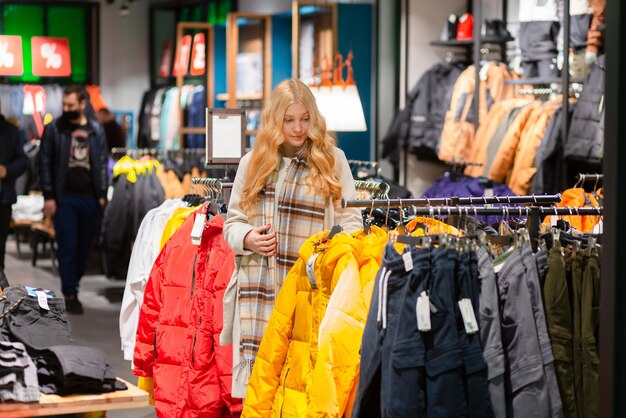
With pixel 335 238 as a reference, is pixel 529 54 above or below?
above

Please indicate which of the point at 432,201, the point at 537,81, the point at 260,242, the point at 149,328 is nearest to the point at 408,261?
the point at 432,201

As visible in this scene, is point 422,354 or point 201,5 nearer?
point 422,354

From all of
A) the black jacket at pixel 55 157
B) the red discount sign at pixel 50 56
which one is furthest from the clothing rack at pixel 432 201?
the red discount sign at pixel 50 56

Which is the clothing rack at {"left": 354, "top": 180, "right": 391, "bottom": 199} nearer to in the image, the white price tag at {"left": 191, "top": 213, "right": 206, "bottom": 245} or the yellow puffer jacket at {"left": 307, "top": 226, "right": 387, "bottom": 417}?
the white price tag at {"left": 191, "top": 213, "right": 206, "bottom": 245}

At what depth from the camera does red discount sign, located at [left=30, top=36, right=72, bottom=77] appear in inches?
578

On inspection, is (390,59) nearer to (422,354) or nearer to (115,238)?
(115,238)

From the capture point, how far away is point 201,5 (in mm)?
14914

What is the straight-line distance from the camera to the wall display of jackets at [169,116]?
1255 cm

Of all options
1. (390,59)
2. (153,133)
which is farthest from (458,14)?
(153,133)

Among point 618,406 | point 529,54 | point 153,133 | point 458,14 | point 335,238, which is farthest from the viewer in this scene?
point 153,133

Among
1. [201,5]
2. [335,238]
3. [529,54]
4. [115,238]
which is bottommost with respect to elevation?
[115,238]

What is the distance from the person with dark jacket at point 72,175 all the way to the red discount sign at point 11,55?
232 inches

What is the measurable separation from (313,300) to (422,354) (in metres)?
0.65

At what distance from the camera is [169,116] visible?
13219 mm
